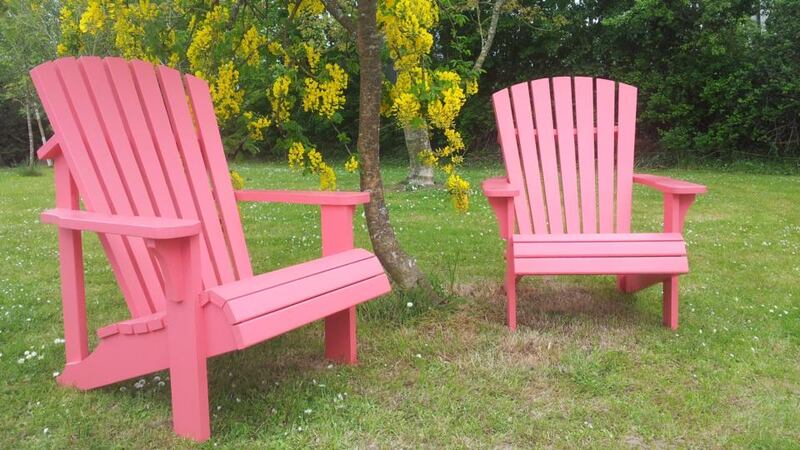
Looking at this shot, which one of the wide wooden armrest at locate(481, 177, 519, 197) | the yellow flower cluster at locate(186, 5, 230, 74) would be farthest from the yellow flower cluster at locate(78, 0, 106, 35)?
the wide wooden armrest at locate(481, 177, 519, 197)

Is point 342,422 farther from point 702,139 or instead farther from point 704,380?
point 702,139

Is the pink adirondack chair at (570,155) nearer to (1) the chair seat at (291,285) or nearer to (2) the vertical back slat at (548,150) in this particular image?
(2) the vertical back slat at (548,150)

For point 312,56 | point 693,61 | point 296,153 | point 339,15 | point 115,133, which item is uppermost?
point 693,61

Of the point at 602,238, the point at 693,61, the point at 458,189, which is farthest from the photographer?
the point at 693,61

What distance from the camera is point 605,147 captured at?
12.8 feet

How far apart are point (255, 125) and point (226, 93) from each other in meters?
0.22

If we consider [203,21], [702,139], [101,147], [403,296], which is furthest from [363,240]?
[702,139]

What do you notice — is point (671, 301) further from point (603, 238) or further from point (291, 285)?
point (291, 285)

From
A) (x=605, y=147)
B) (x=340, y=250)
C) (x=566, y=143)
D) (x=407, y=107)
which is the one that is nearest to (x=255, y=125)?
(x=407, y=107)

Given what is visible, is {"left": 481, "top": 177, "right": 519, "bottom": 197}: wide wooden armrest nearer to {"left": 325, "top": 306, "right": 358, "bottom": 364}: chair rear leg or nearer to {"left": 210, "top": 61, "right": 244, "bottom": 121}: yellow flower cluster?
{"left": 325, "top": 306, "right": 358, "bottom": 364}: chair rear leg

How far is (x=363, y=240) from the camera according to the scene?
547cm

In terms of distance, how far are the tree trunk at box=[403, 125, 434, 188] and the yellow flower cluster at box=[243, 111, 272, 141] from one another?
19.3ft

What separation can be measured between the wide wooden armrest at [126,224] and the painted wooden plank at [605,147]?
2.65m

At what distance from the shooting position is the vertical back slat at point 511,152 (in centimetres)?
371
